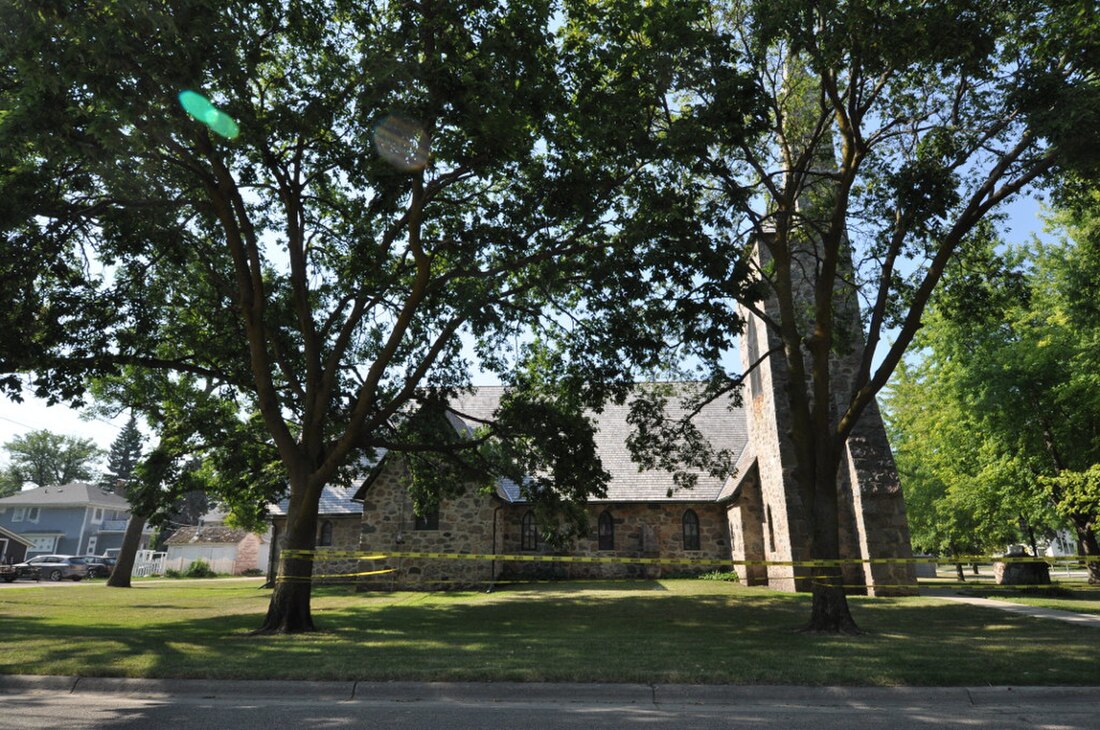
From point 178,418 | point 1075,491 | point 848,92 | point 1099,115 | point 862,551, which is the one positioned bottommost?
point 862,551

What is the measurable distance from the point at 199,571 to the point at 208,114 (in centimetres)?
4116

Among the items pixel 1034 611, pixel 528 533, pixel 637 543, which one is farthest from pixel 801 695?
pixel 528 533

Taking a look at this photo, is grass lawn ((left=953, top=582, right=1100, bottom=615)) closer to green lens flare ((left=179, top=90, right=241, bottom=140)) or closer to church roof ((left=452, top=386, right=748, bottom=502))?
church roof ((left=452, top=386, right=748, bottom=502))

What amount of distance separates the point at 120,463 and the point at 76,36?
10226 centimetres

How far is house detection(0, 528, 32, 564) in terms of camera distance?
46375 mm

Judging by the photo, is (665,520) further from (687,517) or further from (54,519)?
(54,519)

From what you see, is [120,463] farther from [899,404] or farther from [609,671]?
[609,671]

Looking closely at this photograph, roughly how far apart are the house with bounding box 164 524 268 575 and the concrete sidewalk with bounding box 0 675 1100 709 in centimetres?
4198

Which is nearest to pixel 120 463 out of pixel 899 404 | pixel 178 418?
pixel 178 418

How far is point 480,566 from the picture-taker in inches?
984

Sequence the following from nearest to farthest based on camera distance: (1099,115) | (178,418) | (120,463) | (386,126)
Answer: (1099,115), (386,126), (178,418), (120,463)

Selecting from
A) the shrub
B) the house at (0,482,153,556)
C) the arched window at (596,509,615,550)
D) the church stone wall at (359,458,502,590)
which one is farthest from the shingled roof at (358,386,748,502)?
the house at (0,482,153,556)

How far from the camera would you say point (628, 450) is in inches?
1014

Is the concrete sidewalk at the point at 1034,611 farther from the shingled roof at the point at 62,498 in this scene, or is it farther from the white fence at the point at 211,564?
the shingled roof at the point at 62,498
